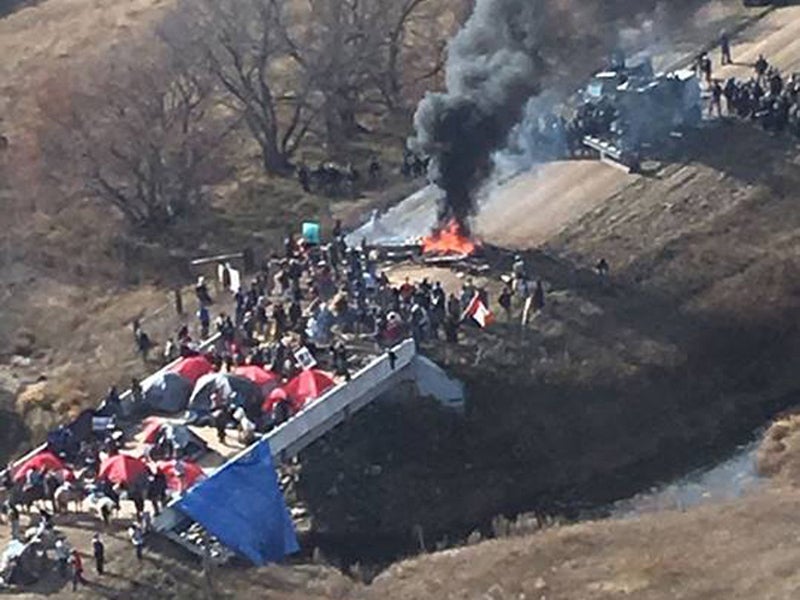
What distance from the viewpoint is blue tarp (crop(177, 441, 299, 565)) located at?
44938 mm

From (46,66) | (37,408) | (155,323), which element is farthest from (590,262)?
(46,66)

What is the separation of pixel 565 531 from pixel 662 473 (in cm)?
530

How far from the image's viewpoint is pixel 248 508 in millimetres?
45688

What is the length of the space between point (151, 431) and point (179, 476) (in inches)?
118

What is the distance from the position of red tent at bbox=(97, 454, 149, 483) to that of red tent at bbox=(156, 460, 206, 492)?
50 centimetres

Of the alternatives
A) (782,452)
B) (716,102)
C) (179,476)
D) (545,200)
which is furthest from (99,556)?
(716,102)

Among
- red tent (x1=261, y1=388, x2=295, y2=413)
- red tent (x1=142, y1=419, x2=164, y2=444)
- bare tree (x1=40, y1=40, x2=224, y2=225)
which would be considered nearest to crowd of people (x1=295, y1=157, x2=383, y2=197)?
bare tree (x1=40, y1=40, x2=224, y2=225)

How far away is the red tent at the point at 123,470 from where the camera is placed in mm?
45500

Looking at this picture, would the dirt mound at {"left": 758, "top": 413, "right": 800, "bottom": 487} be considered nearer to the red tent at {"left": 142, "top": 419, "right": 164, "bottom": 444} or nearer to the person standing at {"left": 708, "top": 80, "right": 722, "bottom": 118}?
the red tent at {"left": 142, "top": 419, "right": 164, "bottom": 444}

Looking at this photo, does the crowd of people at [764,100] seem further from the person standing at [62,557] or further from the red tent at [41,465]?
the person standing at [62,557]

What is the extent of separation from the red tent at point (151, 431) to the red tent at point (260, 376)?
7.82 ft

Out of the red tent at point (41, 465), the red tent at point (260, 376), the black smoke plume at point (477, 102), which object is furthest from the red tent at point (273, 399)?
the black smoke plume at point (477, 102)

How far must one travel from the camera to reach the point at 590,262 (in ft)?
195

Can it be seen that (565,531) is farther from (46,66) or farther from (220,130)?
(46,66)
